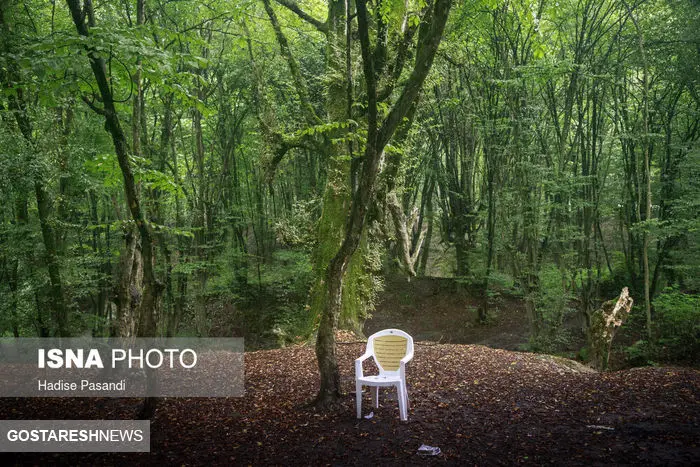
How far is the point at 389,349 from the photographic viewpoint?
488 centimetres

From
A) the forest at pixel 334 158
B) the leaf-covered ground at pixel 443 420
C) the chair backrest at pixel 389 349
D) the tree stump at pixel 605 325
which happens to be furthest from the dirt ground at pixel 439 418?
the tree stump at pixel 605 325

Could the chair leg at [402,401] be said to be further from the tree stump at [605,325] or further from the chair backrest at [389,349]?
the tree stump at [605,325]

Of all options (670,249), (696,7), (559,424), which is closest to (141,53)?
(559,424)

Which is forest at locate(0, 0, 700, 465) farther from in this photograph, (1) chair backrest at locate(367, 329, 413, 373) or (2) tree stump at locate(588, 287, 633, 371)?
(1) chair backrest at locate(367, 329, 413, 373)

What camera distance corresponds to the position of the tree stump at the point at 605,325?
286 inches

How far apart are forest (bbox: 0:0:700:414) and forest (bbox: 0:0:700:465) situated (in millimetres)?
61

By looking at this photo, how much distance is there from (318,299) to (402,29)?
452cm

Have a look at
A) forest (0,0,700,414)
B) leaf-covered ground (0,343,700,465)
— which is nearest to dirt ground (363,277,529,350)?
forest (0,0,700,414)

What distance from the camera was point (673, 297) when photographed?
8688 mm

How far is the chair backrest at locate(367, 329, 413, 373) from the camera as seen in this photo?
482 centimetres

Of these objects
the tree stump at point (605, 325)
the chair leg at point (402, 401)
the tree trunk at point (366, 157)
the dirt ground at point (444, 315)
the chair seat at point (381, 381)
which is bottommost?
the dirt ground at point (444, 315)

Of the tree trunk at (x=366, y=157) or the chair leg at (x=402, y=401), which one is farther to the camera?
the chair leg at (x=402, y=401)

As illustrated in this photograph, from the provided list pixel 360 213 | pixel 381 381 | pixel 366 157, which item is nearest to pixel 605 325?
pixel 381 381

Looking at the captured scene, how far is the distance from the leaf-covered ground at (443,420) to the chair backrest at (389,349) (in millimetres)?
362
